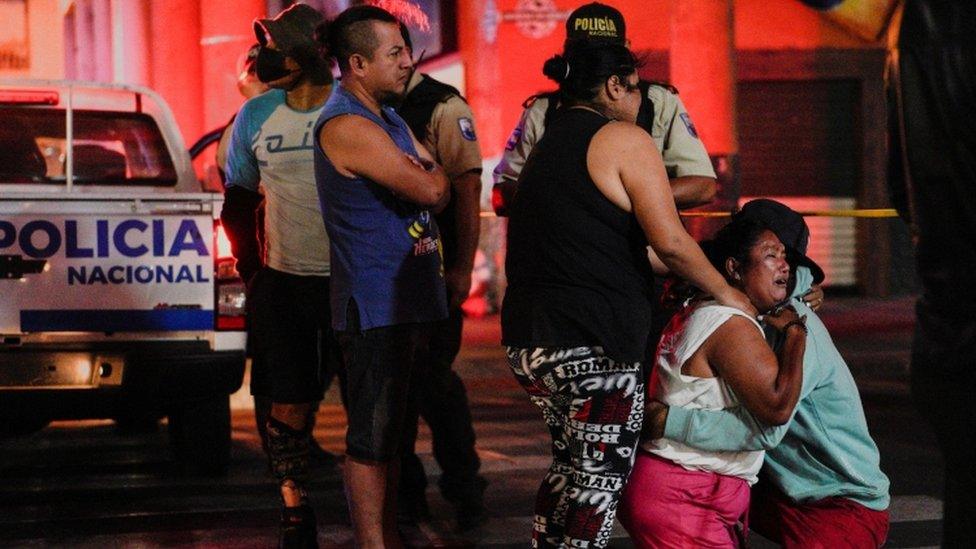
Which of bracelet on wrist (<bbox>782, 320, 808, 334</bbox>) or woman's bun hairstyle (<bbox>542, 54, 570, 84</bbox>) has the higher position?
woman's bun hairstyle (<bbox>542, 54, 570, 84</bbox>)

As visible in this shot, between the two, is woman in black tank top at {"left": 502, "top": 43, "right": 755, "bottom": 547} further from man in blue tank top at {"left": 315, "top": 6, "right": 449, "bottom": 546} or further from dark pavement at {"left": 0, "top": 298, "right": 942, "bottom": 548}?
dark pavement at {"left": 0, "top": 298, "right": 942, "bottom": 548}

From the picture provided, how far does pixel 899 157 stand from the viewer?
2838mm

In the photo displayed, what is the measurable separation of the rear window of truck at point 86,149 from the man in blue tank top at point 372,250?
375cm

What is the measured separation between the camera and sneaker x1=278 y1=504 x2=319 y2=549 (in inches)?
210

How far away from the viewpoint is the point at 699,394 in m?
4.16

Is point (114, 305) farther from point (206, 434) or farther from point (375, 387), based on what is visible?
point (375, 387)

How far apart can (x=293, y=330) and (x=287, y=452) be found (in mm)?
426

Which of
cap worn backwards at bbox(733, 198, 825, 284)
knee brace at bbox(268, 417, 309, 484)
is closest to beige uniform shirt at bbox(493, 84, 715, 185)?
cap worn backwards at bbox(733, 198, 825, 284)

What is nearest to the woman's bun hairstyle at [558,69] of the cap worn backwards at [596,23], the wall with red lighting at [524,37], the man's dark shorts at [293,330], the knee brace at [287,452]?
the cap worn backwards at [596,23]

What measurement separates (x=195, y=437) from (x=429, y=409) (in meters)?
1.70

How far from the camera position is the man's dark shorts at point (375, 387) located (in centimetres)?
459

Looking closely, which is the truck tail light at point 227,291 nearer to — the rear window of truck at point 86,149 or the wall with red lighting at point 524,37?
the rear window of truck at point 86,149

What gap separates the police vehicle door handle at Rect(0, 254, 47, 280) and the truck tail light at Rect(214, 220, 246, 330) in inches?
29.3

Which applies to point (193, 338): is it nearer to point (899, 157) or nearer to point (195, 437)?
point (195, 437)
